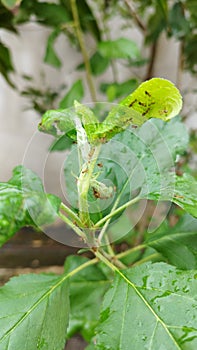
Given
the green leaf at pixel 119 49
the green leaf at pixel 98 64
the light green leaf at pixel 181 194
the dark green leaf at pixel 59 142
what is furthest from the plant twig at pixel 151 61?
the light green leaf at pixel 181 194

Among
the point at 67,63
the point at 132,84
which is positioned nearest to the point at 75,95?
the point at 132,84

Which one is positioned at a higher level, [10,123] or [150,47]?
[150,47]

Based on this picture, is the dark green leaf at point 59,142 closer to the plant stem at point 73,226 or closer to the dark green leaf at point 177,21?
the plant stem at point 73,226

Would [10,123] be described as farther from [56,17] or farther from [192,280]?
[192,280]

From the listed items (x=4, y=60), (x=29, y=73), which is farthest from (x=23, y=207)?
(x=29, y=73)

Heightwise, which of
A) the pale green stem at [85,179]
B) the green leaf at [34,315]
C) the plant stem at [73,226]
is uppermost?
the pale green stem at [85,179]

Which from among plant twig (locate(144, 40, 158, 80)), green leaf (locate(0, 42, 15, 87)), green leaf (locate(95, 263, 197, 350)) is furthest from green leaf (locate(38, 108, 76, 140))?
plant twig (locate(144, 40, 158, 80))
